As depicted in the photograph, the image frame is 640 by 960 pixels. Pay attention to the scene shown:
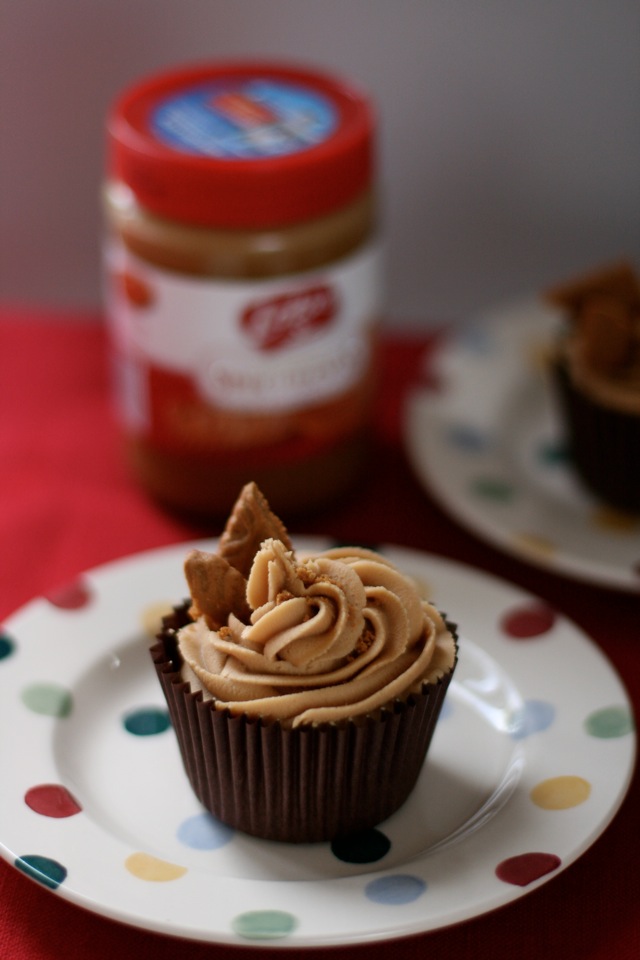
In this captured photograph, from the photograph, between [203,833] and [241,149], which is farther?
[241,149]

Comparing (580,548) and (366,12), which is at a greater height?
(366,12)

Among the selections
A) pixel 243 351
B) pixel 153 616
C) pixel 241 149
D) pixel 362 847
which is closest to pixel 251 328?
pixel 243 351

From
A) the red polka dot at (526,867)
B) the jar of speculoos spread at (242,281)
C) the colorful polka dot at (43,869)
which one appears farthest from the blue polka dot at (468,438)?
the colorful polka dot at (43,869)

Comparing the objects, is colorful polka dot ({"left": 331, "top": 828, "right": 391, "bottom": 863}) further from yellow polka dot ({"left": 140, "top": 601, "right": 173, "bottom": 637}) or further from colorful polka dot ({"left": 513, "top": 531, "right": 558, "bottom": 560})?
colorful polka dot ({"left": 513, "top": 531, "right": 558, "bottom": 560})

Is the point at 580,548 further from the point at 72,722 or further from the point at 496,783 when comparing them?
the point at 72,722

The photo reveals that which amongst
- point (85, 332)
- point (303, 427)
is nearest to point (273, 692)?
point (303, 427)

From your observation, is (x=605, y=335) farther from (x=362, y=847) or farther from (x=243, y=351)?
(x=362, y=847)
